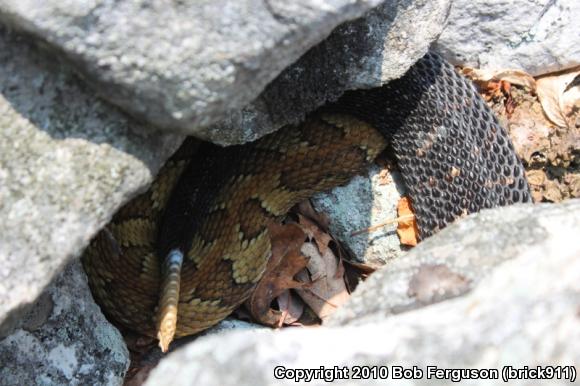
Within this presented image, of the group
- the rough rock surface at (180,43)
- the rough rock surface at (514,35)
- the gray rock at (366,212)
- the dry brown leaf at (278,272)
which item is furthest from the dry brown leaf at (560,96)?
the rough rock surface at (180,43)

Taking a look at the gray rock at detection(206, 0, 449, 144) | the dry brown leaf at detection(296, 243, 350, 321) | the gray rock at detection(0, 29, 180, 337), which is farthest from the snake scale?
the gray rock at detection(0, 29, 180, 337)

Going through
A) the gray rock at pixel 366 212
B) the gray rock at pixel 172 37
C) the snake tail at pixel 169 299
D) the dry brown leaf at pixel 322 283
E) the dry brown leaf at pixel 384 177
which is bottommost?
the dry brown leaf at pixel 322 283

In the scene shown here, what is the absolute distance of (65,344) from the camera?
362cm

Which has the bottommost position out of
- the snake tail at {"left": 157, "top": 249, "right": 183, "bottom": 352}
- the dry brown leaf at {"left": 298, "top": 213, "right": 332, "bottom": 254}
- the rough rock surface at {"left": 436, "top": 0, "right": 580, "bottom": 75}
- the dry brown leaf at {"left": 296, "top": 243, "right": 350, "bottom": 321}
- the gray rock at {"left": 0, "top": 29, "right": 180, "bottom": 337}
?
the dry brown leaf at {"left": 296, "top": 243, "right": 350, "bottom": 321}

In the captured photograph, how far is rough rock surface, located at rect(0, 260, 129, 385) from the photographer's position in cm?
346

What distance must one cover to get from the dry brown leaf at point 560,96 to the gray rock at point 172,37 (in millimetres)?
2502

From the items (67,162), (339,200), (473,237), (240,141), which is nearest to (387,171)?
(339,200)

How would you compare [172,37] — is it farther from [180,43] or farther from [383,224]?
[383,224]

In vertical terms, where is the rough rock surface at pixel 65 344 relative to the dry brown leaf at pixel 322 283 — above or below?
below

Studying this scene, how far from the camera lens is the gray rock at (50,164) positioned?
2588 mm

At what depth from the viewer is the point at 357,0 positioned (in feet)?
8.50

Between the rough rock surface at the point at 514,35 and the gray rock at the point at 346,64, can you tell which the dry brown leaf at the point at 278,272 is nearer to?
the gray rock at the point at 346,64

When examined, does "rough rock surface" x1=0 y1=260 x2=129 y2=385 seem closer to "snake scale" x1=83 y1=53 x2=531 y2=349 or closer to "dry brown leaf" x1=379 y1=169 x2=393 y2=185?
"snake scale" x1=83 y1=53 x2=531 y2=349

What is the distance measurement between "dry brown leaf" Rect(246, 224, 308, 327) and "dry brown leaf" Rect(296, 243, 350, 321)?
7 cm
